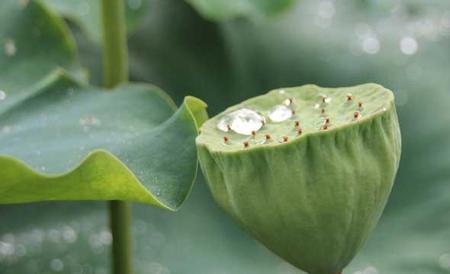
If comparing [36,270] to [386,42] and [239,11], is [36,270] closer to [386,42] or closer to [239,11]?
[239,11]

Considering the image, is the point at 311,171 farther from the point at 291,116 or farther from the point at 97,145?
the point at 97,145

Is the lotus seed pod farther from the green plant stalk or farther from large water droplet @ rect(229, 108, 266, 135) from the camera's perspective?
the green plant stalk

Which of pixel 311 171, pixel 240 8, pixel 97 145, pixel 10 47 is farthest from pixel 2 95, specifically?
pixel 311 171

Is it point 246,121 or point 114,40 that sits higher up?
point 246,121

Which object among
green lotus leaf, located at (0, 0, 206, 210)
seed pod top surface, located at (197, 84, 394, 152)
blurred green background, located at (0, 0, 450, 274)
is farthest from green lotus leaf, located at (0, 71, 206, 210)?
blurred green background, located at (0, 0, 450, 274)

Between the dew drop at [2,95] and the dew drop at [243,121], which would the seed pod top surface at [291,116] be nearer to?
the dew drop at [243,121]

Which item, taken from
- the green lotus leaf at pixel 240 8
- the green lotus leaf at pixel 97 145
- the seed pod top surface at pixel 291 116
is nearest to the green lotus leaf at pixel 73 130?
the green lotus leaf at pixel 97 145

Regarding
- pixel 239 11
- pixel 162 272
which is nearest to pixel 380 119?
pixel 162 272
